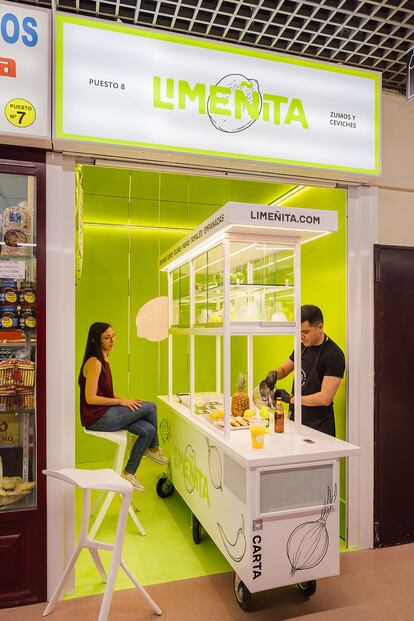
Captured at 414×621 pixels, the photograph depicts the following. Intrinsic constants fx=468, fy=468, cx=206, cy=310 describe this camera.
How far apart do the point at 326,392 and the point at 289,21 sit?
265 cm

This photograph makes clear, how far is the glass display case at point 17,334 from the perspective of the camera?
9.73ft

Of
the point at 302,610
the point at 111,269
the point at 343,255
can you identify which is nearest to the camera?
the point at 302,610

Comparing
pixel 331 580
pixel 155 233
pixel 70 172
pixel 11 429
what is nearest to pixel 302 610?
pixel 331 580

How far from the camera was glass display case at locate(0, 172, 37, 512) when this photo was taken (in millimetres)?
2965

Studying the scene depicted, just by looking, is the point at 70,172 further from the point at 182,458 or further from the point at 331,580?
the point at 331,580

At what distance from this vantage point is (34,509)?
295 centimetres

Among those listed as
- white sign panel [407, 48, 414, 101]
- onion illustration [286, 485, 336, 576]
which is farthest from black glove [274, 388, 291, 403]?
white sign panel [407, 48, 414, 101]

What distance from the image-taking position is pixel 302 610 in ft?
9.25

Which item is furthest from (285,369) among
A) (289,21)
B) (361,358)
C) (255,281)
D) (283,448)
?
(289,21)

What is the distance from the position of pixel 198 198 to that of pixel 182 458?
3.35m

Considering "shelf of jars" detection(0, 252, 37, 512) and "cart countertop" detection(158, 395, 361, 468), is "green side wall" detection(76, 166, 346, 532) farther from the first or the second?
"shelf of jars" detection(0, 252, 37, 512)

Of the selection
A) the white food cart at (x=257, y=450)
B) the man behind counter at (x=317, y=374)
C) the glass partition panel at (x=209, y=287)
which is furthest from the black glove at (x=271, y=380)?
the glass partition panel at (x=209, y=287)

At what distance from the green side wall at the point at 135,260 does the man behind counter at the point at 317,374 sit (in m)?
1.42

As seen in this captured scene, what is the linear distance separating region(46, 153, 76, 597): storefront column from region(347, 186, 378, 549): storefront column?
212 centimetres
